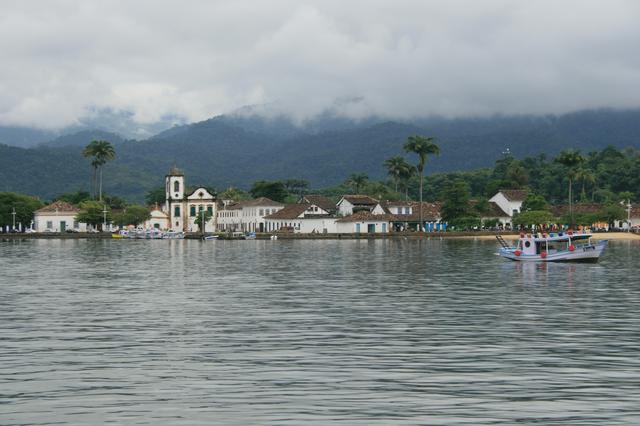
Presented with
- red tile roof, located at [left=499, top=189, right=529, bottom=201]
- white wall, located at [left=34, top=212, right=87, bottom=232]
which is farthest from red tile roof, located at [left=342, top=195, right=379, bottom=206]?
white wall, located at [left=34, top=212, right=87, bottom=232]

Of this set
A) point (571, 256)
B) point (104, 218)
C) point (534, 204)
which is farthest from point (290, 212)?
point (571, 256)

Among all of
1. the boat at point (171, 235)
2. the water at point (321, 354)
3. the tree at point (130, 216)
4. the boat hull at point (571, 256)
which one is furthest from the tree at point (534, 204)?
the water at point (321, 354)

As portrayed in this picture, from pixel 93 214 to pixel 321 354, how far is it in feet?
570

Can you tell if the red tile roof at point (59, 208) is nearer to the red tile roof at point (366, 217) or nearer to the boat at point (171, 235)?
the boat at point (171, 235)

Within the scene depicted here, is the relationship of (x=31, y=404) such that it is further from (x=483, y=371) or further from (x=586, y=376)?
(x=586, y=376)

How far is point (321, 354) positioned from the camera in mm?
26391

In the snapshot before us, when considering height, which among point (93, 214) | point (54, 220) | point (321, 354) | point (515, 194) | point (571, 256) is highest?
point (515, 194)

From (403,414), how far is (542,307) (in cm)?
2298

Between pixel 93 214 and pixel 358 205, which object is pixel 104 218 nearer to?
pixel 93 214

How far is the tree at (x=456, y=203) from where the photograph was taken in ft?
571

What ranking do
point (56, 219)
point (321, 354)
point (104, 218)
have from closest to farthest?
point (321, 354) < point (104, 218) < point (56, 219)

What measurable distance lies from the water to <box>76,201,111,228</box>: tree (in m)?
142

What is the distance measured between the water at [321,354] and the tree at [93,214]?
142 meters

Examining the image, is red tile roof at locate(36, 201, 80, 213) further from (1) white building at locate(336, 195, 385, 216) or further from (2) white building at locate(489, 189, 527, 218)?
(2) white building at locate(489, 189, 527, 218)
